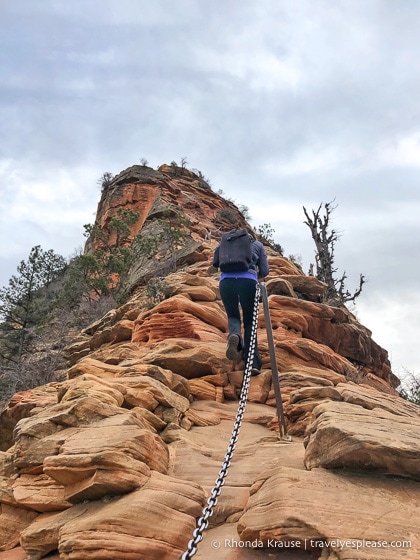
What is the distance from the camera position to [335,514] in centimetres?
306

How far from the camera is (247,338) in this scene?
7773mm

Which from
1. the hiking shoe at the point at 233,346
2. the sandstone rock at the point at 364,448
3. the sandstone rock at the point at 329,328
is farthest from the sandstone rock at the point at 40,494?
the sandstone rock at the point at 329,328

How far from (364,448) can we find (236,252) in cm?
423

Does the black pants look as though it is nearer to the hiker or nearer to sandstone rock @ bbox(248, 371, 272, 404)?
the hiker

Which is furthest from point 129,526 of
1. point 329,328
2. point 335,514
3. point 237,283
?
point 329,328

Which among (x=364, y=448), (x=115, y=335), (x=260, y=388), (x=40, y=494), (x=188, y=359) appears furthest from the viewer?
(x=115, y=335)

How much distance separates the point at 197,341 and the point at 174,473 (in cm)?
418

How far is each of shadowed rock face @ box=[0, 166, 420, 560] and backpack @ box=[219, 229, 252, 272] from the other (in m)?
1.65

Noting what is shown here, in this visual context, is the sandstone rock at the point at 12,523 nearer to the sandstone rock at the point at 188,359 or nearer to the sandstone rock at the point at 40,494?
the sandstone rock at the point at 40,494

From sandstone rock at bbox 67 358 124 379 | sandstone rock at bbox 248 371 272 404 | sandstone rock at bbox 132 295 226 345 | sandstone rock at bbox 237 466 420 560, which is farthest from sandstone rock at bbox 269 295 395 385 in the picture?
sandstone rock at bbox 237 466 420 560

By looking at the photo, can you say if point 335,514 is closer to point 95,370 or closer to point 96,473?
point 96,473

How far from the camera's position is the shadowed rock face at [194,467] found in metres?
3.07

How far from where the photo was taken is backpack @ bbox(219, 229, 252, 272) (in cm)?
727

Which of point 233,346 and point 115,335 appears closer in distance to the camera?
point 233,346
